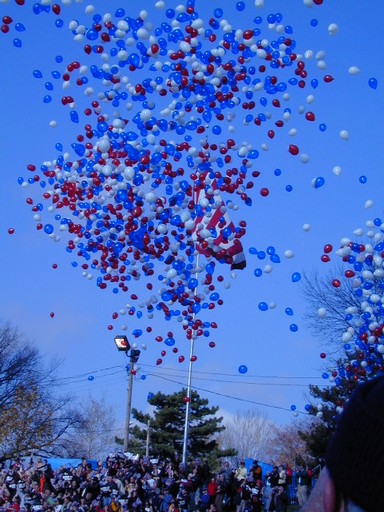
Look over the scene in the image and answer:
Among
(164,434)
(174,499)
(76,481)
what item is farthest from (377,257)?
(164,434)

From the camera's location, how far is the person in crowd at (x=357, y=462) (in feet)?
3.61

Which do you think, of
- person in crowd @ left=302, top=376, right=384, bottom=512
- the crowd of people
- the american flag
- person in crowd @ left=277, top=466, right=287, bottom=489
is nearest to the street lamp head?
the crowd of people

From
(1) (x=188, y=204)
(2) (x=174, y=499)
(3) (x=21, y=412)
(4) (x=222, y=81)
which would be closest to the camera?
(4) (x=222, y=81)

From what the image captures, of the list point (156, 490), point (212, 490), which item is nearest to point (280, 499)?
point (212, 490)

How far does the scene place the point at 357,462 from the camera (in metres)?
1.12

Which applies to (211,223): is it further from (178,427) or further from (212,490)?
(178,427)

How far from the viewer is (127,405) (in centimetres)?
2620

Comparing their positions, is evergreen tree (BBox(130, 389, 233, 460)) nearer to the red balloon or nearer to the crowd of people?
the crowd of people

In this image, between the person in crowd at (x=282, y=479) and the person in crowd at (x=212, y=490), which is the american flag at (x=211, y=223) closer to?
the person in crowd at (x=212, y=490)

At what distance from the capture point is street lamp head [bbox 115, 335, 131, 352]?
1909 centimetres

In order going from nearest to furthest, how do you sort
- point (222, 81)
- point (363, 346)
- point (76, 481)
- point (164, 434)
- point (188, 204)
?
point (222, 81) → point (188, 204) → point (363, 346) → point (76, 481) → point (164, 434)

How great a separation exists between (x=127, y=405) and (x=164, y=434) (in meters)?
8.06

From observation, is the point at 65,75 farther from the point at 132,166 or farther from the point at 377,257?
the point at 377,257

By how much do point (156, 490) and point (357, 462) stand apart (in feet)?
59.3
